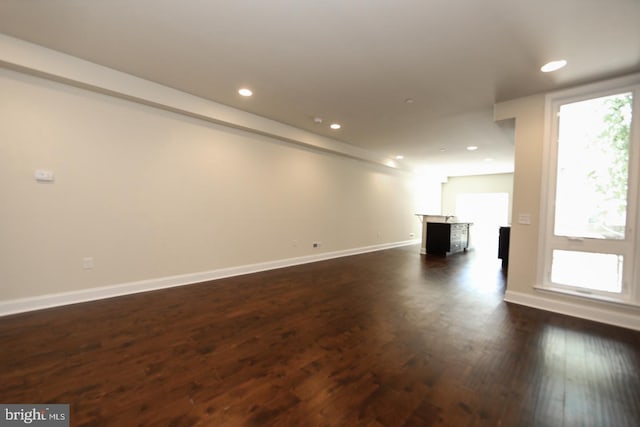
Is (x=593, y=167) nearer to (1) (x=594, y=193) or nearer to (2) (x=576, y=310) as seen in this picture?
(1) (x=594, y=193)

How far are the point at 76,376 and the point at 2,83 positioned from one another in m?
3.05

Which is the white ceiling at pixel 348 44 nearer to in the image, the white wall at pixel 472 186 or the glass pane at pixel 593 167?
the glass pane at pixel 593 167

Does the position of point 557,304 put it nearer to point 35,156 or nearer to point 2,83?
point 35,156

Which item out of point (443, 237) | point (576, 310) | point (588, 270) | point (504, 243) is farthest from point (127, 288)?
point (504, 243)

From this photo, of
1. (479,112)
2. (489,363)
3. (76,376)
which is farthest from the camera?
(479,112)

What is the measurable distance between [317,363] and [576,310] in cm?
327

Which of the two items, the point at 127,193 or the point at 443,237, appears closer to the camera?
the point at 127,193

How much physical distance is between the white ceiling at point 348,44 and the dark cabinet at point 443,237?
3627 mm

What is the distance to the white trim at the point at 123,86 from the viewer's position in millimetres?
2574

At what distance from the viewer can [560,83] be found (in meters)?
3.04

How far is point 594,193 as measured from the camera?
3.03m

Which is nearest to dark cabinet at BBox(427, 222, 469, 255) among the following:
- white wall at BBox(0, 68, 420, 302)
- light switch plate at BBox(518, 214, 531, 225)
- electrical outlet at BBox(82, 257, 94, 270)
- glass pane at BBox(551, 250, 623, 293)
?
light switch plate at BBox(518, 214, 531, 225)

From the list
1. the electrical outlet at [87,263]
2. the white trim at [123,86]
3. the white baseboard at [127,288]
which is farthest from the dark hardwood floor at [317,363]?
the white trim at [123,86]

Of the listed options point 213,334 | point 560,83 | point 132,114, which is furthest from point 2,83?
point 560,83
